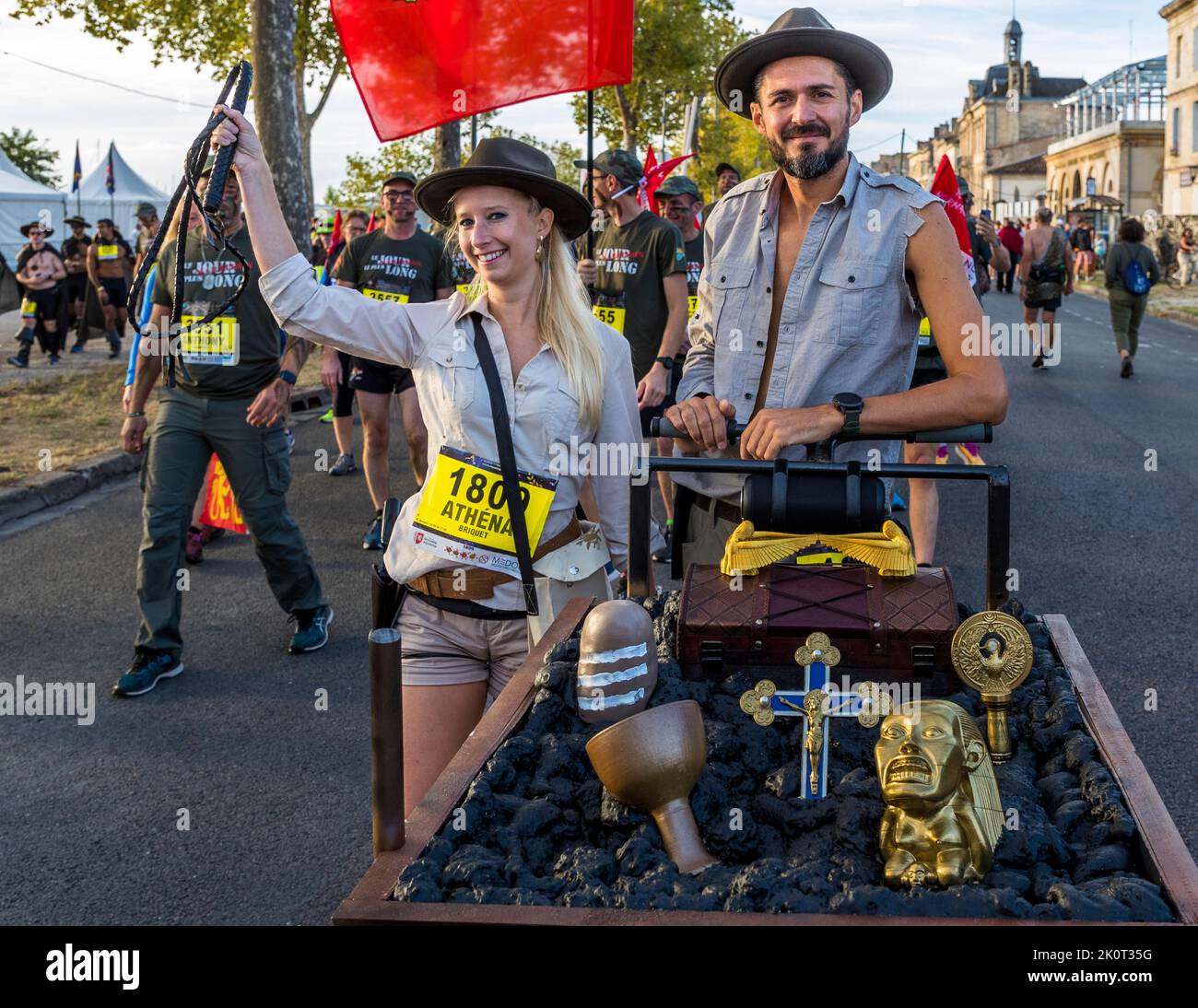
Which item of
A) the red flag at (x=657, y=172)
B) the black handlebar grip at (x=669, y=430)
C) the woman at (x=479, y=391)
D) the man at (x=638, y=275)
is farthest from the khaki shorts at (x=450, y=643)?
the red flag at (x=657, y=172)

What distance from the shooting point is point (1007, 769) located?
2221mm

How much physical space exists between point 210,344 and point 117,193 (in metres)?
38.6

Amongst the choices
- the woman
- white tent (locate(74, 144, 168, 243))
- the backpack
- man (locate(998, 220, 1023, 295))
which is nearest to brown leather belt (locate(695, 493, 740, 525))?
the woman

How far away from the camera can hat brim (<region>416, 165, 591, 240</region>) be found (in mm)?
3254

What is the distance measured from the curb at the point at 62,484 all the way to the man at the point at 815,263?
7349 millimetres

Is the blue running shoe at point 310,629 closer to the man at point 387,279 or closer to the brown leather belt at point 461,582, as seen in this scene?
the man at point 387,279

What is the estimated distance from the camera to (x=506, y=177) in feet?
10.8

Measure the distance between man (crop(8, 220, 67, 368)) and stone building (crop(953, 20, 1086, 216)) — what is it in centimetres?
9648

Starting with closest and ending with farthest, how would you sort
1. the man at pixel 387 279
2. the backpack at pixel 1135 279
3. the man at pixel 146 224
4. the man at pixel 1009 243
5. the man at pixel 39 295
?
the man at pixel 387 279 → the backpack at pixel 1135 279 → the man at pixel 39 295 → the man at pixel 146 224 → the man at pixel 1009 243

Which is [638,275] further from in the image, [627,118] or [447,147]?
[627,118]

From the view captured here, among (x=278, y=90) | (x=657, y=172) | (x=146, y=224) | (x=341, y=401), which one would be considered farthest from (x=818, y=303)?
(x=146, y=224)

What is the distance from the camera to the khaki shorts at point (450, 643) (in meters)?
3.36

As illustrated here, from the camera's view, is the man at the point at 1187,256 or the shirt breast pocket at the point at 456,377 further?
the man at the point at 1187,256
